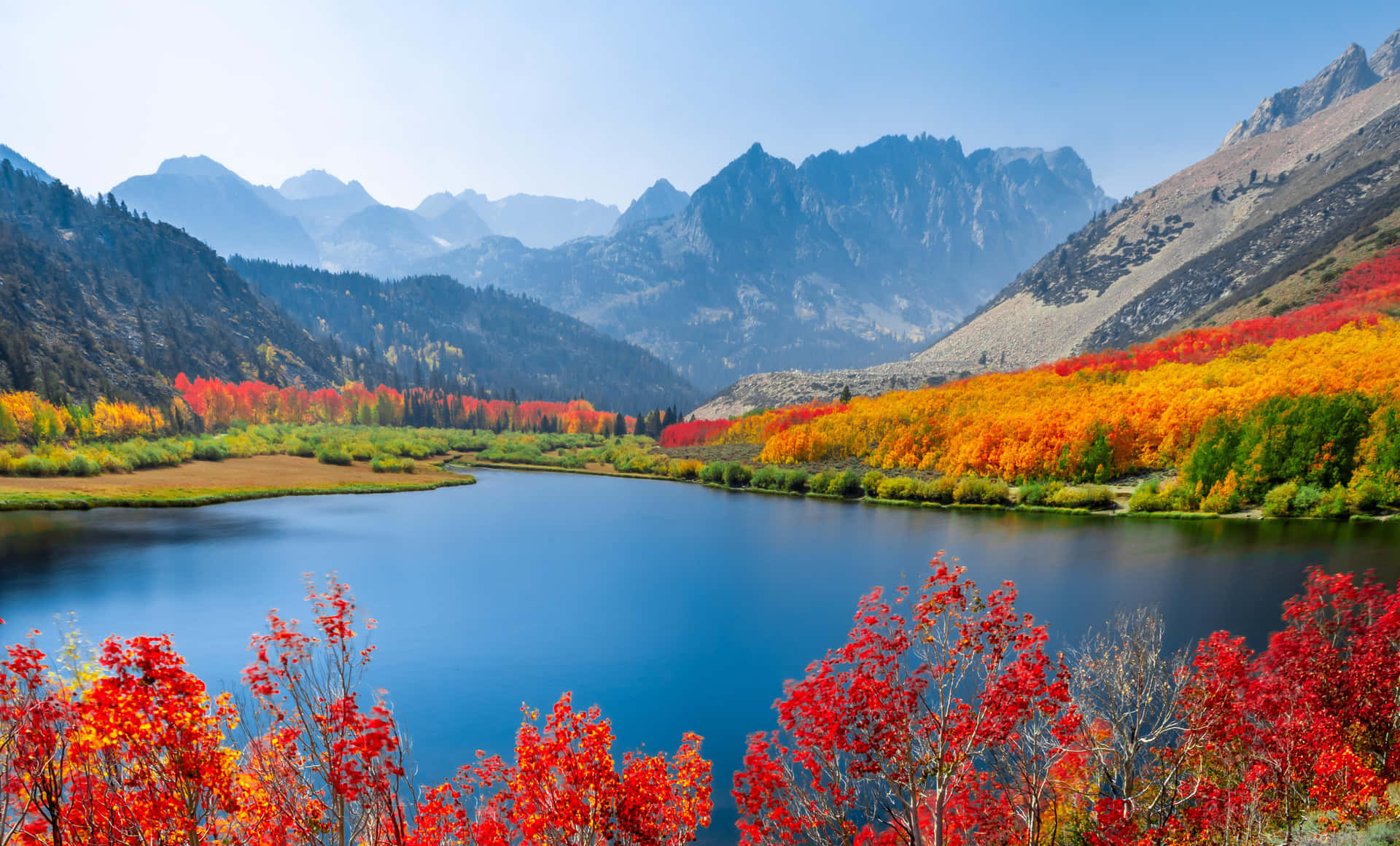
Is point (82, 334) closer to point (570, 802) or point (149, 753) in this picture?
point (149, 753)

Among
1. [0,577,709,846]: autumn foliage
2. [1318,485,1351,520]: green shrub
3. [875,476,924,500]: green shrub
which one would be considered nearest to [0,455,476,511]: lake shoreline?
[875,476,924,500]: green shrub

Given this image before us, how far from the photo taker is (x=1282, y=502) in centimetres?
5741

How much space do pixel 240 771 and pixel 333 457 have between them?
118245 millimetres

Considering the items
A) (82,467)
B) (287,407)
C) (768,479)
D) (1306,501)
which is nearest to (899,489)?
(768,479)

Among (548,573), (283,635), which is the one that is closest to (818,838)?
(283,635)

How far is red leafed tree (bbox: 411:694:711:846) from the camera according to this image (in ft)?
48.7

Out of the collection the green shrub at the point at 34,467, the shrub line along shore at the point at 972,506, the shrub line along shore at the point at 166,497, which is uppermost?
the green shrub at the point at 34,467

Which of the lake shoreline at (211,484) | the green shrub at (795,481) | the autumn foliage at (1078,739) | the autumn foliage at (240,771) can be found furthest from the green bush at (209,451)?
the autumn foliage at (1078,739)

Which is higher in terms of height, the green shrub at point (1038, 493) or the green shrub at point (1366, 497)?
the green shrub at point (1366, 497)

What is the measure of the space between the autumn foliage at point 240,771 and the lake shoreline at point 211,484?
259 feet

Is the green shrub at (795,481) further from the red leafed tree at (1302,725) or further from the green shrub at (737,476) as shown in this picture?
the red leafed tree at (1302,725)

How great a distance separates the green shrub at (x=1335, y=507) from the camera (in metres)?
54.6

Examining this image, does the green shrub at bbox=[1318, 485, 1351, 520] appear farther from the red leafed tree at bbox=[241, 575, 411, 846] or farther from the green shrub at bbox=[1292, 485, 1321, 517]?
the red leafed tree at bbox=[241, 575, 411, 846]

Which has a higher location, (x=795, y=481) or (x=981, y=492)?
(x=981, y=492)
